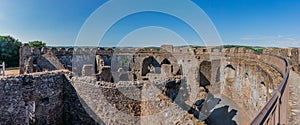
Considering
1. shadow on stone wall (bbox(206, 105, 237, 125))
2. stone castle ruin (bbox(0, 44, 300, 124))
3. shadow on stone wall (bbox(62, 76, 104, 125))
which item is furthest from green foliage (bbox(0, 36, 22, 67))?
shadow on stone wall (bbox(206, 105, 237, 125))

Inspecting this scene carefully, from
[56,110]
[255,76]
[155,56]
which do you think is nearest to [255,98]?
[255,76]

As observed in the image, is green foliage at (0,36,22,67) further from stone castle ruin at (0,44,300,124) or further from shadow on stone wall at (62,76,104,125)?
shadow on stone wall at (62,76,104,125)

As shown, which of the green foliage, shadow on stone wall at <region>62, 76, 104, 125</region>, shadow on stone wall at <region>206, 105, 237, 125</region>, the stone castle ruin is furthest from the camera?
the green foliage

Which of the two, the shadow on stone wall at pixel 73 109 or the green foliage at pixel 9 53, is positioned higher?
the green foliage at pixel 9 53

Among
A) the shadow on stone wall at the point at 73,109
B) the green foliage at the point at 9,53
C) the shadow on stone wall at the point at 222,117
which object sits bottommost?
the shadow on stone wall at the point at 222,117

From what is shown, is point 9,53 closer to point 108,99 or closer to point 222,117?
point 222,117

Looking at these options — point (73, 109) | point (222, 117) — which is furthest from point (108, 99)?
point (222, 117)

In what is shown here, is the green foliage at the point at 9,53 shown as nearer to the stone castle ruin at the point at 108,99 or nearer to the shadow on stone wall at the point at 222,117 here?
the stone castle ruin at the point at 108,99

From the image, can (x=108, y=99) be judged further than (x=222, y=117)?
No

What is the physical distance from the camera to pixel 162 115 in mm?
5031

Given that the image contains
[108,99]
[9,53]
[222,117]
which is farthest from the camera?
[9,53]

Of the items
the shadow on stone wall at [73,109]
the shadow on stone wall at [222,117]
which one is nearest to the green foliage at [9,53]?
the shadow on stone wall at [73,109]

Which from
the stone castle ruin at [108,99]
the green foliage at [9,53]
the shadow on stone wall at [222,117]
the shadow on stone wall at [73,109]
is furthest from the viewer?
the green foliage at [9,53]

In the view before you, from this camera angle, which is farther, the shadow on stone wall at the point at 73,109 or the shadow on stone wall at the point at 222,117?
the shadow on stone wall at the point at 222,117
